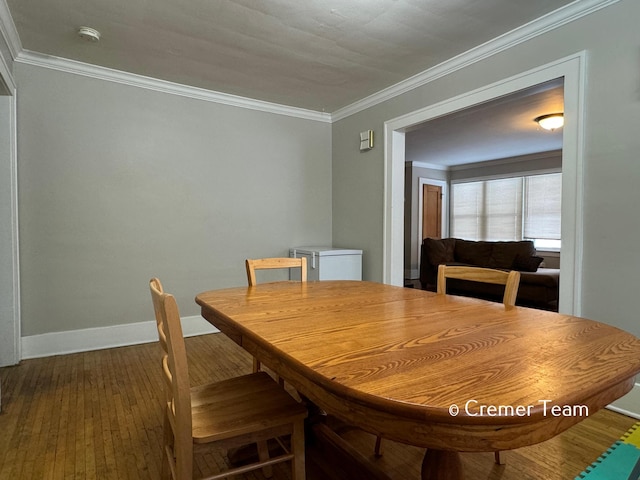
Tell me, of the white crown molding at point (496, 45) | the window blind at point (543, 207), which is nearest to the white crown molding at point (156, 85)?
the white crown molding at point (496, 45)

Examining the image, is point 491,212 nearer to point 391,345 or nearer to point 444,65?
point 444,65

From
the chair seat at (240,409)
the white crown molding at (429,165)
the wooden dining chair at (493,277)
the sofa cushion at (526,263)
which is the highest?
the white crown molding at (429,165)

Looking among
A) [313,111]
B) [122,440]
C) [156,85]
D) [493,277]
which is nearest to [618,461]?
[493,277]

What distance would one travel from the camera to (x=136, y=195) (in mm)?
3258

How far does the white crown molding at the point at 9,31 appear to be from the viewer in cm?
220

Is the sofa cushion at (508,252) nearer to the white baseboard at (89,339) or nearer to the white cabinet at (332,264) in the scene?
the white cabinet at (332,264)

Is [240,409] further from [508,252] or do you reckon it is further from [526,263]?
[508,252]

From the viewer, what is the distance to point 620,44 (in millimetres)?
2004

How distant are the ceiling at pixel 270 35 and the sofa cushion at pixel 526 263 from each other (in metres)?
3.57

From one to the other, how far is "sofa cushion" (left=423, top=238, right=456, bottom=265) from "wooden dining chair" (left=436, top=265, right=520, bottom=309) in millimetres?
4332

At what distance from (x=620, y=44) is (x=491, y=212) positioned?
5372 mm

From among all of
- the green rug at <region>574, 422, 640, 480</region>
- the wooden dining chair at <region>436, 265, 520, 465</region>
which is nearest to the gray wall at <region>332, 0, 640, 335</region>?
the green rug at <region>574, 422, 640, 480</region>

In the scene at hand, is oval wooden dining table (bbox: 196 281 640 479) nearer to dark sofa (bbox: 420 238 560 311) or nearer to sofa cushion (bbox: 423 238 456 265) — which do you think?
dark sofa (bbox: 420 238 560 311)

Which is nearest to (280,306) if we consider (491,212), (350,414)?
(350,414)
